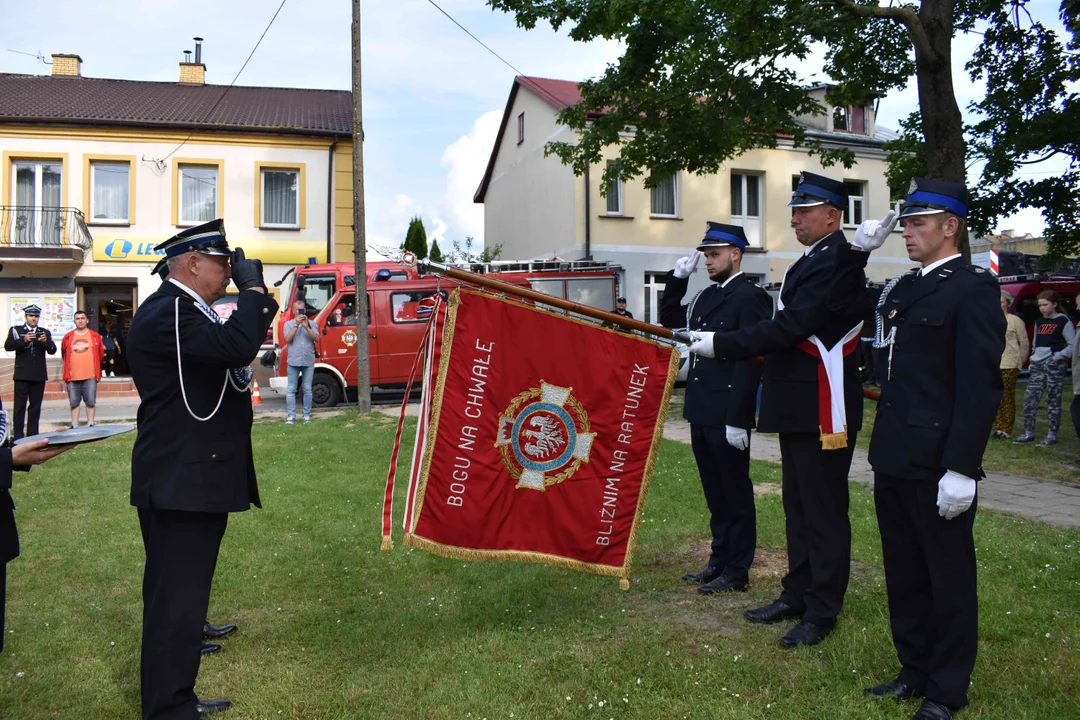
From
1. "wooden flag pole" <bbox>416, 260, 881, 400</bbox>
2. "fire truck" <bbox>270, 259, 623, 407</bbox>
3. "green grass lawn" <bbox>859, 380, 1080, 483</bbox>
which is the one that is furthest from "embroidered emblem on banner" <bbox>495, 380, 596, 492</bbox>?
"fire truck" <bbox>270, 259, 623, 407</bbox>

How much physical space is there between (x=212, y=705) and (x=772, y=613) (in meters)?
2.83

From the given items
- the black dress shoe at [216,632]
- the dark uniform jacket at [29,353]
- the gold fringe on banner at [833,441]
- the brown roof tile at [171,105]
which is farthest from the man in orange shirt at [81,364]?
the gold fringe on banner at [833,441]

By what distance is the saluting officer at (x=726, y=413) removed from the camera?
16.1 feet

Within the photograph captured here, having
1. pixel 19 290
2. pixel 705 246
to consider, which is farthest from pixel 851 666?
pixel 19 290

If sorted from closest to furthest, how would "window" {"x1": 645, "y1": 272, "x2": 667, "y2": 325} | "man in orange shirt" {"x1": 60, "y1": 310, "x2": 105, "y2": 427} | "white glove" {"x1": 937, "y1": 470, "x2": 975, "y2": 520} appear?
1. "white glove" {"x1": 937, "y1": 470, "x2": 975, "y2": 520}
2. "man in orange shirt" {"x1": 60, "y1": 310, "x2": 105, "y2": 427}
3. "window" {"x1": 645, "y1": 272, "x2": 667, "y2": 325}

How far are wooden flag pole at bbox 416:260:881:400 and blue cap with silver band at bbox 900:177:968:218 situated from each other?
0.93 meters

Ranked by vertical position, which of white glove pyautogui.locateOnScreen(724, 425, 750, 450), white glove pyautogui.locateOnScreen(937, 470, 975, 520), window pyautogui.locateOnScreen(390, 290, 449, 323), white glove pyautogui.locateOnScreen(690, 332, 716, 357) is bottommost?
white glove pyautogui.locateOnScreen(937, 470, 975, 520)

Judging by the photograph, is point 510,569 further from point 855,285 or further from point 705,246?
point 855,285

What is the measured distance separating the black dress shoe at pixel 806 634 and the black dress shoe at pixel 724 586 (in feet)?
2.50

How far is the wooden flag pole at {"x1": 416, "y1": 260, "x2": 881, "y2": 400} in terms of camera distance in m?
4.08

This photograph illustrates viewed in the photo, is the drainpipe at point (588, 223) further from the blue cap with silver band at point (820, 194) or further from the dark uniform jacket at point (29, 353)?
the blue cap with silver band at point (820, 194)

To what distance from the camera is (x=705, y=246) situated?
533cm

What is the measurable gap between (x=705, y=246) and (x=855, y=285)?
131 centimetres

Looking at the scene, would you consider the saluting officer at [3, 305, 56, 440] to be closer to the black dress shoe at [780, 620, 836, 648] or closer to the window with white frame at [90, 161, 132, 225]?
the black dress shoe at [780, 620, 836, 648]
